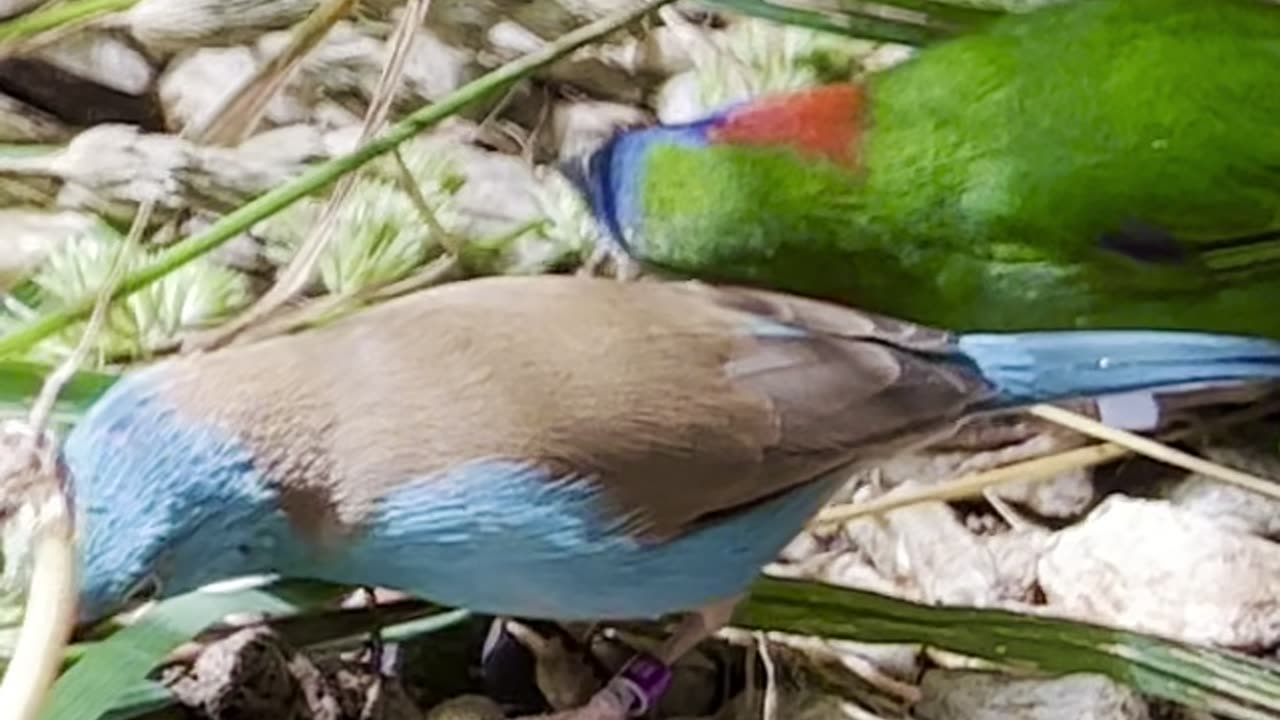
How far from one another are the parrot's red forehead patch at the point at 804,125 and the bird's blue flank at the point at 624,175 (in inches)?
0.7

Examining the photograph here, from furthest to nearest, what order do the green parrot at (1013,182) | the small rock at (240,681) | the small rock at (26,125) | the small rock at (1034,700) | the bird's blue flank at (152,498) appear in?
the small rock at (26,125), the green parrot at (1013,182), the small rock at (1034,700), the small rock at (240,681), the bird's blue flank at (152,498)

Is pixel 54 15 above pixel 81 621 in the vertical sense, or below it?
above

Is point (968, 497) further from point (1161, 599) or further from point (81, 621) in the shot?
point (81, 621)

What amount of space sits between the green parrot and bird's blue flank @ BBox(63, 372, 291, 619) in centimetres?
40

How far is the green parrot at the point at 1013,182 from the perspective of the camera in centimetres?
121

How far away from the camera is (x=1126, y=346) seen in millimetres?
1053

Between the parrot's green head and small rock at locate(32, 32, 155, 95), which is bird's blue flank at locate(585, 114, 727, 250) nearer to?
the parrot's green head

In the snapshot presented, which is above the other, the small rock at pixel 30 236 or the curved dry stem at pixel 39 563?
the curved dry stem at pixel 39 563

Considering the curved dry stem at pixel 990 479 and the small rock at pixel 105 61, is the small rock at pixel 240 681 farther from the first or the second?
the small rock at pixel 105 61

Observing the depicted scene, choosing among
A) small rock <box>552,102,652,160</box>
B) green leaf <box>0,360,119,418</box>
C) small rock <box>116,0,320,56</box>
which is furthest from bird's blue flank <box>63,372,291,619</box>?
small rock <box>552,102,652,160</box>

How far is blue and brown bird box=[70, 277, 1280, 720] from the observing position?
89 centimetres

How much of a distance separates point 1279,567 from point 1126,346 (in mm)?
190

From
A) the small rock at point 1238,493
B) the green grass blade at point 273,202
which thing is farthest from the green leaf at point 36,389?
the small rock at point 1238,493

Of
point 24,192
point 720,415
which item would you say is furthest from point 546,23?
point 720,415
